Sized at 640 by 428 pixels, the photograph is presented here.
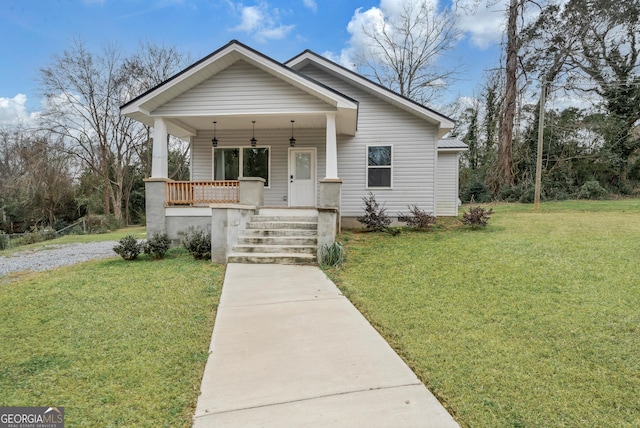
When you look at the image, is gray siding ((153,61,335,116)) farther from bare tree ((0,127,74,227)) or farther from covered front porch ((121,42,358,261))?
bare tree ((0,127,74,227))

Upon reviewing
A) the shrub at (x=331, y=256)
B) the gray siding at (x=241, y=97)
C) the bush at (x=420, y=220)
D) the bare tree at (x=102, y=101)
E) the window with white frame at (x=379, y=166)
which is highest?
the bare tree at (x=102, y=101)

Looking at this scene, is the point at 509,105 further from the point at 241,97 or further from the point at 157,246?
the point at 157,246

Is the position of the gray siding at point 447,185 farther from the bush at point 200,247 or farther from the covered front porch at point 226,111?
the bush at point 200,247

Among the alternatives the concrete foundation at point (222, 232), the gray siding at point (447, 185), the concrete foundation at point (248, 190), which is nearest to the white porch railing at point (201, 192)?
the concrete foundation at point (248, 190)

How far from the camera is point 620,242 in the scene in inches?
275

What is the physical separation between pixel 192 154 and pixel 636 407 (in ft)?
38.7

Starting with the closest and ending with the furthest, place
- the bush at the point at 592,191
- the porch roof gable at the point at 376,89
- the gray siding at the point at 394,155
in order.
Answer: the porch roof gable at the point at 376,89 → the gray siding at the point at 394,155 → the bush at the point at 592,191

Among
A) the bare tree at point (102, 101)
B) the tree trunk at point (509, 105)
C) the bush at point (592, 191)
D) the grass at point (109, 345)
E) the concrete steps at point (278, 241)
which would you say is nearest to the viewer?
the grass at point (109, 345)

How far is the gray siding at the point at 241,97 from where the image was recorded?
8.57m

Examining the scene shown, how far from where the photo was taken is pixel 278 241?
7.32 metres

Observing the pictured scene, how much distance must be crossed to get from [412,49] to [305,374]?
23.9 meters

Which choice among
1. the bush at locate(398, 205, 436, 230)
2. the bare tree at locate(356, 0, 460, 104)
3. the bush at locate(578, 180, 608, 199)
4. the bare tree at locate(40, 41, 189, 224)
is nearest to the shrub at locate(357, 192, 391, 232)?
the bush at locate(398, 205, 436, 230)

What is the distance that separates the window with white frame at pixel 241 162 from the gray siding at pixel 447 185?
7.44 meters

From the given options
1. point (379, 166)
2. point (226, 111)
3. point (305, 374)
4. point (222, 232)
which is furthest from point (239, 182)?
point (305, 374)
